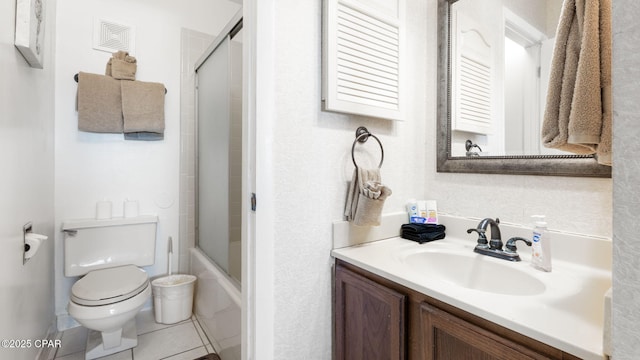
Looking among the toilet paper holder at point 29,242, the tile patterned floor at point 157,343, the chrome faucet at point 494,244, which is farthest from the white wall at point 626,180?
the tile patterned floor at point 157,343

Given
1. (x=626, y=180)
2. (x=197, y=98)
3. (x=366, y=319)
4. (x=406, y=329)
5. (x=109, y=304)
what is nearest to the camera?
(x=626, y=180)

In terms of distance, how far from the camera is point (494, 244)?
102 centimetres

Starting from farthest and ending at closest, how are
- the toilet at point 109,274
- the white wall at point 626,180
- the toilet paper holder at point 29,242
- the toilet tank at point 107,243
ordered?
the toilet tank at point 107,243
the toilet at point 109,274
the toilet paper holder at point 29,242
the white wall at point 626,180

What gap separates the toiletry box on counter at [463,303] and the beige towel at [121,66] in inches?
75.4

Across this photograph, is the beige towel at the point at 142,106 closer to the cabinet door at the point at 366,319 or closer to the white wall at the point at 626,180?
the cabinet door at the point at 366,319

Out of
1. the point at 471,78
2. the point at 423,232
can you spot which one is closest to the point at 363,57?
the point at 471,78

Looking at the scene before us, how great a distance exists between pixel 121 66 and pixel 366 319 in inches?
85.8

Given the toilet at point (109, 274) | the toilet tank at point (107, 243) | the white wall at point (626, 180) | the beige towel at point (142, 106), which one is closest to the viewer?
the white wall at point (626, 180)

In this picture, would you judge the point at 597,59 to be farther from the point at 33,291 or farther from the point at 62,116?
the point at 62,116

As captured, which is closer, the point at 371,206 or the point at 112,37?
the point at 371,206

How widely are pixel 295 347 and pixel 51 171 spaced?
73.3 inches

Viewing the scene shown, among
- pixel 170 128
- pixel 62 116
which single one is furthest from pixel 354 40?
pixel 62 116

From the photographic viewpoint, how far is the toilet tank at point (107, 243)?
1.77 m

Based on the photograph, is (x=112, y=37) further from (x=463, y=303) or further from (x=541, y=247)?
(x=541, y=247)
